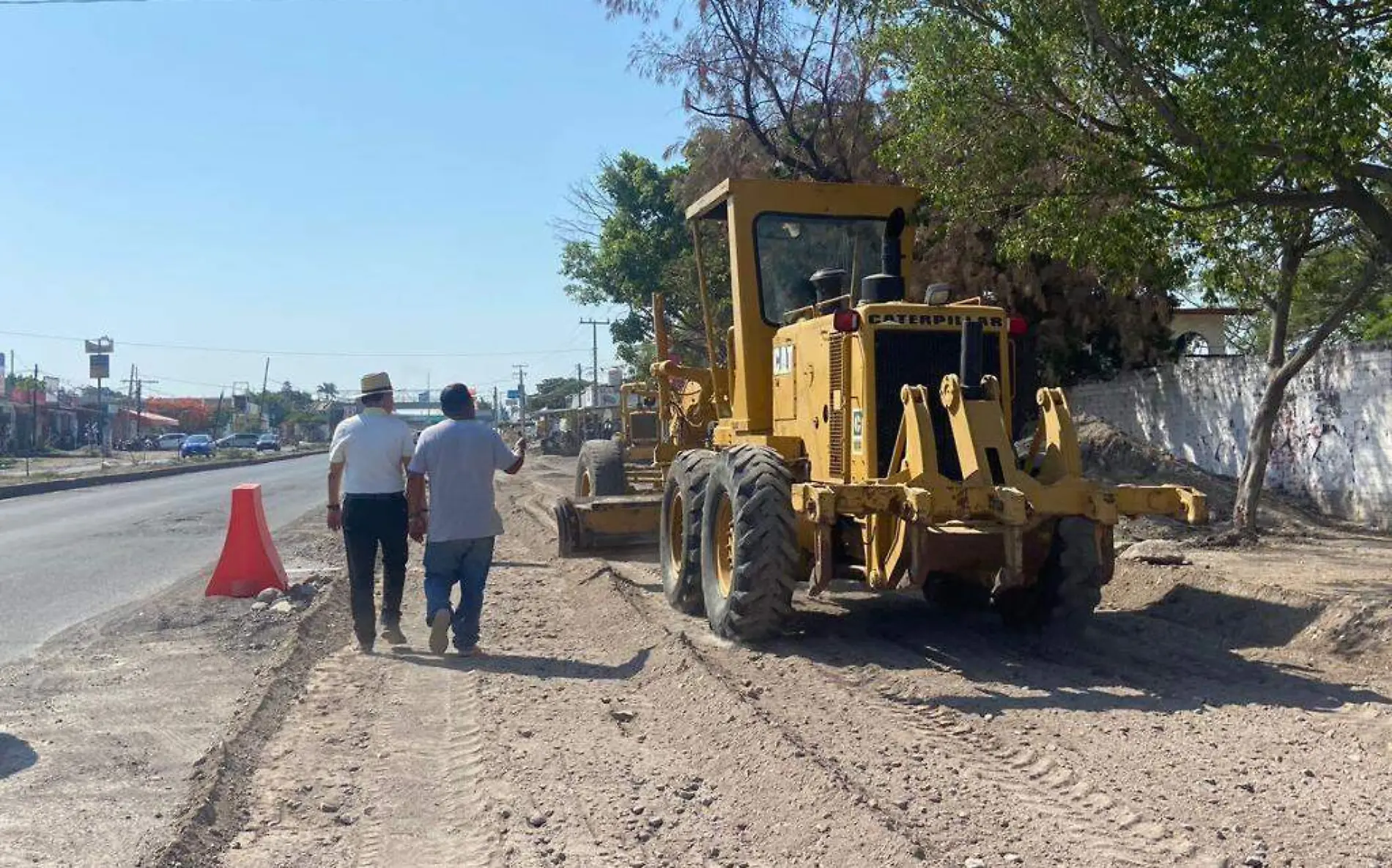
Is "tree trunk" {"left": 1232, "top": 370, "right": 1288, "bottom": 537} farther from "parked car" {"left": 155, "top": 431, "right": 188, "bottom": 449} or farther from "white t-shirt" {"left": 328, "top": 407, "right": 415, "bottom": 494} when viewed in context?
"parked car" {"left": 155, "top": 431, "right": 188, "bottom": 449}

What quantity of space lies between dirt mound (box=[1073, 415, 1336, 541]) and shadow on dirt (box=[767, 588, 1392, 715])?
534cm

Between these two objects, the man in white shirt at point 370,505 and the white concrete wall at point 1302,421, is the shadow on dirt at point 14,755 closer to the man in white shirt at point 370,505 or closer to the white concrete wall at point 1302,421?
the man in white shirt at point 370,505

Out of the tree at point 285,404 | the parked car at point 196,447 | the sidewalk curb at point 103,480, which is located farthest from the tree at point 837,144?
the tree at point 285,404

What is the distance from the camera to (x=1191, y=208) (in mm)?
10508

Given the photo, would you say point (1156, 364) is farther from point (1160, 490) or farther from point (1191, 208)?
point (1160, 490)

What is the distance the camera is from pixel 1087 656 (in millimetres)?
8156

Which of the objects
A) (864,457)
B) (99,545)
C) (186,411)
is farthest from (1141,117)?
(186,411)

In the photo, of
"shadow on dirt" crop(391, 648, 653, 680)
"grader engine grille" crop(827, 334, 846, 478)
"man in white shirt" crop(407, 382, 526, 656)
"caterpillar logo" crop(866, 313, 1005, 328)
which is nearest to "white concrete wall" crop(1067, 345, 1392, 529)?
"caterpillar logo" crop(866, 313, 1005, 328)

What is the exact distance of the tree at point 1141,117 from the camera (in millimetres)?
9141

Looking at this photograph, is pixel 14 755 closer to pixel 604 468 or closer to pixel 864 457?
pixel 864 457

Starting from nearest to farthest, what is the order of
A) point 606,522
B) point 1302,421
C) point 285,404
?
point 606,522, point 1302,421, point 285,404

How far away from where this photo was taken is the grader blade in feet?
42.4

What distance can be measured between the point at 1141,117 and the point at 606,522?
613cm

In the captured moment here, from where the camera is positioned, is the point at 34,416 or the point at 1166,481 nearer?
the point at 1166,481
